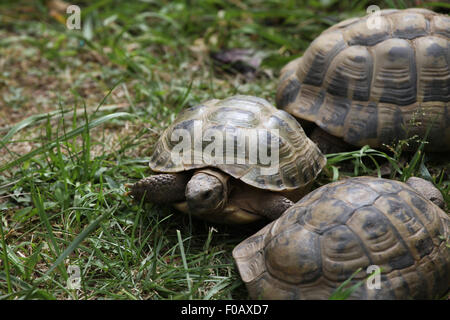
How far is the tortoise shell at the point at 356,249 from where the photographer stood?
2.01 meters

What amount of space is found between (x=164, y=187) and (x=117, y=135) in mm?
1163

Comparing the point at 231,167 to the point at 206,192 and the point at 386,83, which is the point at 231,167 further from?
the point at 386,83

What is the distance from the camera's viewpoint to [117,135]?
3.67 meters

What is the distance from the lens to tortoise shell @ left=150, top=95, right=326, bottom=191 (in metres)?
2.61

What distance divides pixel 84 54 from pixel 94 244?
10.1 ft

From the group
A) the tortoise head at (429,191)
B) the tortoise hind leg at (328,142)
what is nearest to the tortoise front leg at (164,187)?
the tortoise hind leg at (328,142)

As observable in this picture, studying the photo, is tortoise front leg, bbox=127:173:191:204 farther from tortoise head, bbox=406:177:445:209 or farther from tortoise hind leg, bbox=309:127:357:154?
tortoise head, bbox=406:177:445:209

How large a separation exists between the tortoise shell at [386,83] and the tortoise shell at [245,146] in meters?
0.45

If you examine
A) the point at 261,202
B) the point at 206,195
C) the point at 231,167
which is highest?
the point at 231,167

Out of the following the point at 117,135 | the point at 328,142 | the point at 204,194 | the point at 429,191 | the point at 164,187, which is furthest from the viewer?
the point at 117,135

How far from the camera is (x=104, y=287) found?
2.28 metres

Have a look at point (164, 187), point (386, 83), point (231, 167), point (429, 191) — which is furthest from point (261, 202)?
point (386, 83)
